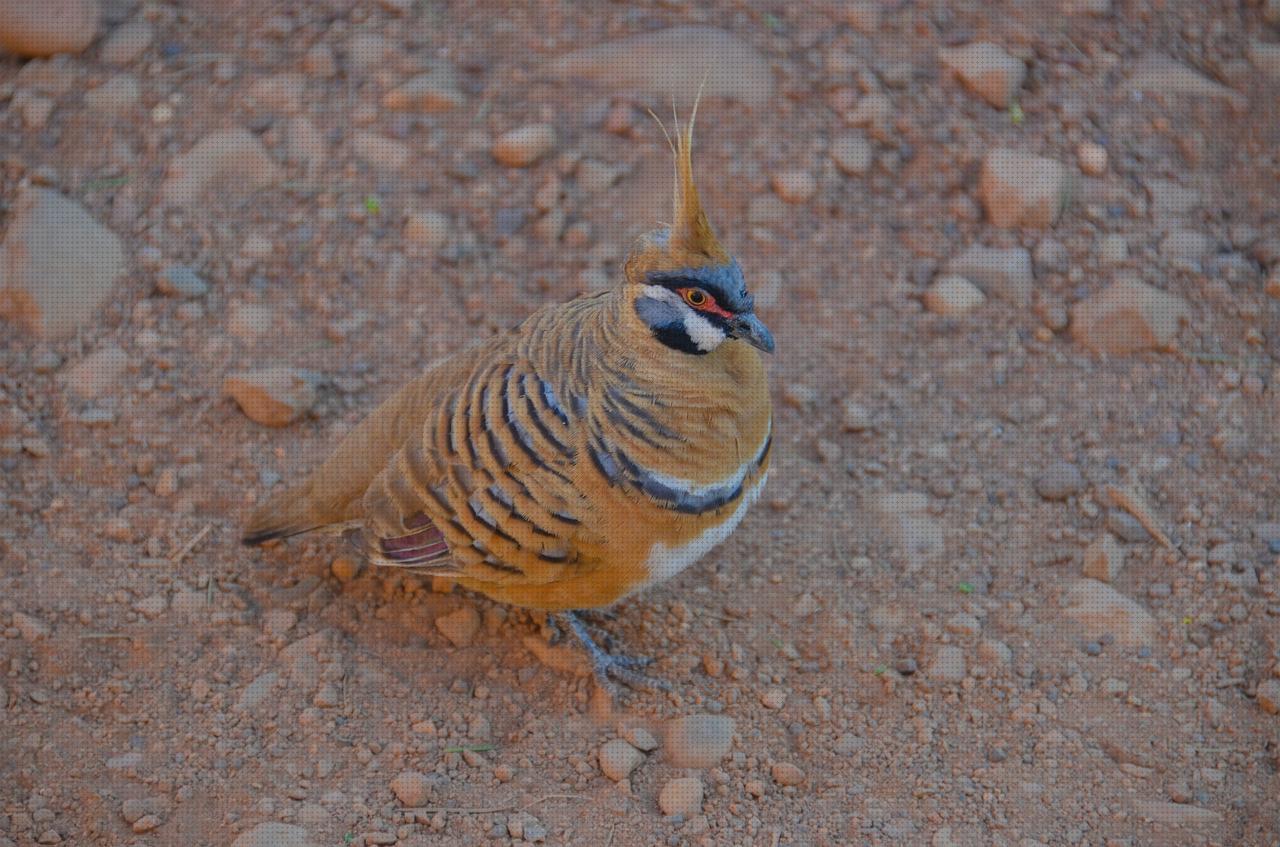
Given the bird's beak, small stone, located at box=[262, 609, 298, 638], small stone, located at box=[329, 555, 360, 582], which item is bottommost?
small stone, located at box=[329, 555, 360, 582]

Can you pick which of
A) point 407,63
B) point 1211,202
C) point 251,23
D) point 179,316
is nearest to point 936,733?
point 1211,202

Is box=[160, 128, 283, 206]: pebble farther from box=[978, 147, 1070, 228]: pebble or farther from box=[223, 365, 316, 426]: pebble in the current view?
box=[978, 147, 1070, 228]: pebble

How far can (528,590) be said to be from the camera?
4.39 m

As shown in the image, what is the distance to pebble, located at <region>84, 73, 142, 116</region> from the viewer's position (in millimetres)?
6266

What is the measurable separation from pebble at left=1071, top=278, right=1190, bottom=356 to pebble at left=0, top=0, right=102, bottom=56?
5.02 meters

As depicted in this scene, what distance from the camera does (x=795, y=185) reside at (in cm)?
603

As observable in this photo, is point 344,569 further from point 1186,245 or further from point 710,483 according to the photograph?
point 1186,245

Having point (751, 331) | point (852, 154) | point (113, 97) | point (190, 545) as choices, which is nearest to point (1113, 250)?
point (852, 154)

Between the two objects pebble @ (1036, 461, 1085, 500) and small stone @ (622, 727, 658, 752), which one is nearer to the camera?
small stone @ (622, 727, 658, 752)

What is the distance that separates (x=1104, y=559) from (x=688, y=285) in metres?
1.99

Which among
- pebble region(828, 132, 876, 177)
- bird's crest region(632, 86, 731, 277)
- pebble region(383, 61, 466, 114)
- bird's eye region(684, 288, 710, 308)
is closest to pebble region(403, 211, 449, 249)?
pebble region(383, 61, 466, 114)

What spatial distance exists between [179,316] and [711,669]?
2885mm

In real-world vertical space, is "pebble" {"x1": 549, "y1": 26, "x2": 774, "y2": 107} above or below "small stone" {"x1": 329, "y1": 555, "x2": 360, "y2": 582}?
above

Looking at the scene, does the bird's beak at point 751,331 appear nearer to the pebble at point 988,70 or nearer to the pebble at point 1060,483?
the pebble at point 1060,483
